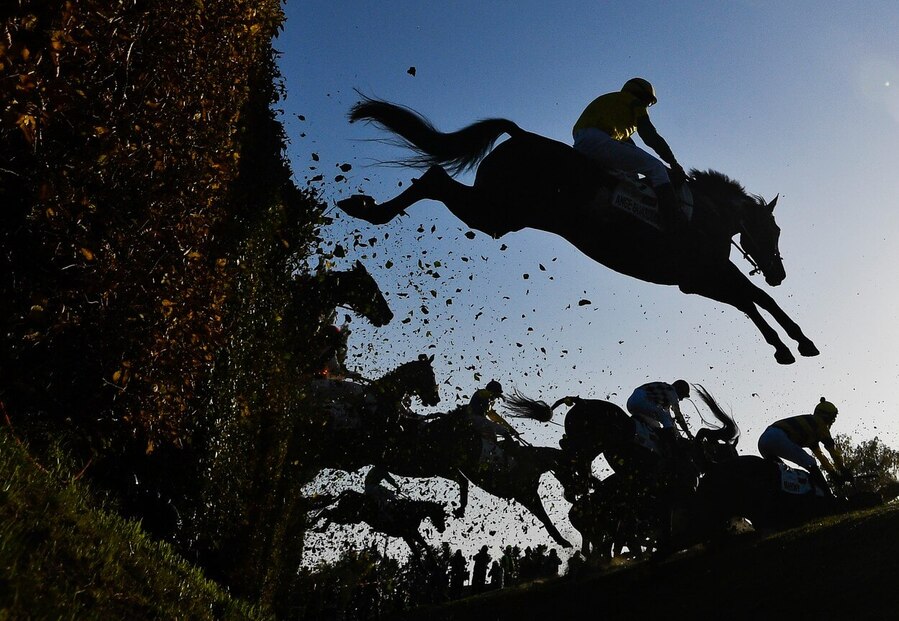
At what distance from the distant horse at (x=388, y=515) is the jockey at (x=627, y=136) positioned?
22.2 feet

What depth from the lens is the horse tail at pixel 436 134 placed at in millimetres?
6938

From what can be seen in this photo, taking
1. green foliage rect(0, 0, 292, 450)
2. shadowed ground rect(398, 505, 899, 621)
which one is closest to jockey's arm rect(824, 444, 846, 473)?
shadowed ground rect(398, 505, 899, 621)

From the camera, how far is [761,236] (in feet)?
29.3

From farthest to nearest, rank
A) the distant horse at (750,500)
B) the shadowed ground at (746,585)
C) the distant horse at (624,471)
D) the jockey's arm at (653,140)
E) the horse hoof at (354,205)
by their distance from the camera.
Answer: the distant horse at (624,471)
the distant horse at (750,500)
the jockey's arm at (653,140)
the horse hoof at (354,205)
the shadowed ground at (746,585)

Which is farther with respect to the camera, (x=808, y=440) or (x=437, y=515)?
(x=437, y=515)

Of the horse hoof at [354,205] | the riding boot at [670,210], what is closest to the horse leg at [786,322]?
the riding boot at [670,210]

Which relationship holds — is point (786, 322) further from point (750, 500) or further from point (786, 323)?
point (750, 500)

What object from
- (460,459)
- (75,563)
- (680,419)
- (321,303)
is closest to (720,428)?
(680,419)

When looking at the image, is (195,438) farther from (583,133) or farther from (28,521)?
(583,133)

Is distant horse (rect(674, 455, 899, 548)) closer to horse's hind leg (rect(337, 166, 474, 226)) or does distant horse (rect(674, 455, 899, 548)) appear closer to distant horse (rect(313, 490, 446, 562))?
distant horse (rect(313, 490, 446, 562))

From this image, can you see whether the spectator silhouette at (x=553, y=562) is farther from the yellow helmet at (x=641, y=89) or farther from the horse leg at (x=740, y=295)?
the yellow helmet at (x=641, y=89)

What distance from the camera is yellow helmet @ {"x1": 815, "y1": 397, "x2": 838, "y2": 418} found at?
35.3 ft

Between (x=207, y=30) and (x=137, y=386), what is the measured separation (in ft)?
7.00

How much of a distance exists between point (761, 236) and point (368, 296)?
16.0 feet
